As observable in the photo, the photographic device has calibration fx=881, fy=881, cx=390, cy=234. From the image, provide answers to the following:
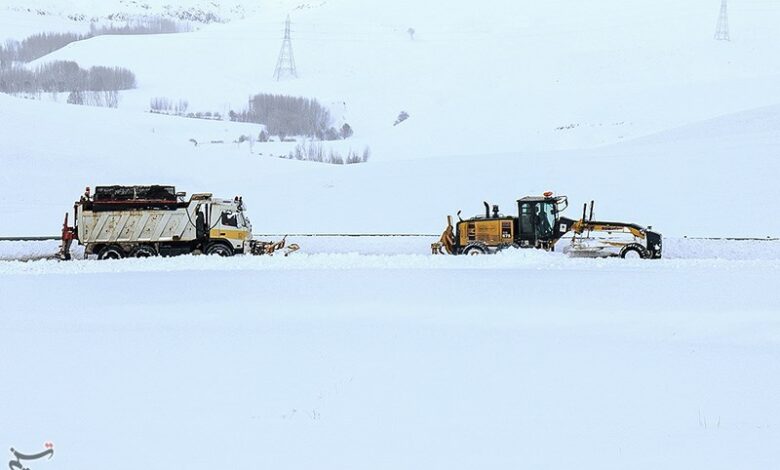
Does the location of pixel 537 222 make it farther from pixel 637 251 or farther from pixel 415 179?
pixel 415 179

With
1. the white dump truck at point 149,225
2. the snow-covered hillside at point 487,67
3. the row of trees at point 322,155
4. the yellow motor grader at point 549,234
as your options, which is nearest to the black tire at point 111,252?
the white dump truck at point 149,225

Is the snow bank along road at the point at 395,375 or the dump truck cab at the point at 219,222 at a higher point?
the dump truck cab at the point at 219,222

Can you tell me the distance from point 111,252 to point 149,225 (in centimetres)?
139

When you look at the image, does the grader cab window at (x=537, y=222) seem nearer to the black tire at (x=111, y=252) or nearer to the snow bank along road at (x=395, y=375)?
the snow bank along road at (x=395, y=375)

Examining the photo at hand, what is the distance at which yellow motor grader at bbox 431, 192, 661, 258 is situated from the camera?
83.8ft

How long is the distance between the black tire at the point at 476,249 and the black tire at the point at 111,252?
10.3 meters

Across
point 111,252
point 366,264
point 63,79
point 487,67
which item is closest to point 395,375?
point 366,264

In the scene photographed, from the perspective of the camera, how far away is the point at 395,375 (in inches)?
457

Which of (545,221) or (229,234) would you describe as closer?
(545,221)

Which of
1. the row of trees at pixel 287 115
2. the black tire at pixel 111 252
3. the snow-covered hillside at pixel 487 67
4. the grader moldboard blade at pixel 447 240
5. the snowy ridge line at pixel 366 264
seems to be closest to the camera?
the snowy ridge line at pixel 366 264

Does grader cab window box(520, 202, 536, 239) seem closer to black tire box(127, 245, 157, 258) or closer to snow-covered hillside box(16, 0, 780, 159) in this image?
black tire box(127, 245, 157, 258)

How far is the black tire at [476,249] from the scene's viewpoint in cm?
2623

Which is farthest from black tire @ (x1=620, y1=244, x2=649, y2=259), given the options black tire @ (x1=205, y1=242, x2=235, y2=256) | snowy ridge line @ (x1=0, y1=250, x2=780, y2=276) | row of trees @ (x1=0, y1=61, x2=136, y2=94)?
row of trees @ (x1=0, y1=61, x2=136, y2=94)

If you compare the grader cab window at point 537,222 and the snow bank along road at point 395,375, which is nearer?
the snow bank along road at point 395,375
